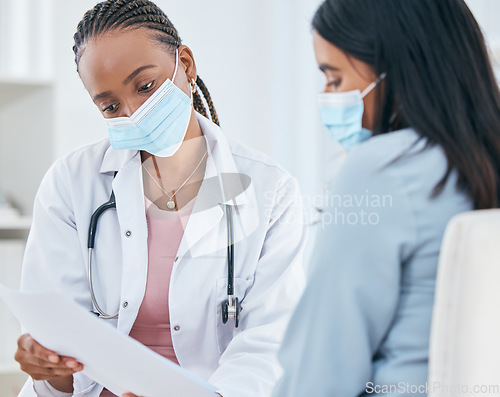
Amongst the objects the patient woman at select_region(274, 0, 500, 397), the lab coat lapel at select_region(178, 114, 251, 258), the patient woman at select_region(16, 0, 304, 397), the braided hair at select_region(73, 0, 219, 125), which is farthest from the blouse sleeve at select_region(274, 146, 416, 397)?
the braided hair at select_region(73, 0, 219, 125)

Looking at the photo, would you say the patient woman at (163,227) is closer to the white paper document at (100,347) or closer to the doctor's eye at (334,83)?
the white paper document at (100,347)

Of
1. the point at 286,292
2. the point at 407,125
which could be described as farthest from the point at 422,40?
the point at 286,292

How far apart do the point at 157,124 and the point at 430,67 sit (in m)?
0.59

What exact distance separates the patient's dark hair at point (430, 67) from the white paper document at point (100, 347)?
1.49 feet

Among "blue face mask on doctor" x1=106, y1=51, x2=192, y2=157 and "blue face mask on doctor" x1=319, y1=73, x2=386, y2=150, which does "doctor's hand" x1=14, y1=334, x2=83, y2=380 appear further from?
"blue face mask on doctor" x1=319, y1=73, x2=386, y2=150

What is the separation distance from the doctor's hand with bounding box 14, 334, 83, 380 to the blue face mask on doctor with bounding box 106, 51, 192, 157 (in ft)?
1.36

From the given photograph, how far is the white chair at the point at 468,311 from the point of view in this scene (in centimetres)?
58

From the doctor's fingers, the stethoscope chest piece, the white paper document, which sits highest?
the white paper document

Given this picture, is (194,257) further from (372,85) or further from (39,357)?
(372,85)

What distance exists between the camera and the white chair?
22.9 inches

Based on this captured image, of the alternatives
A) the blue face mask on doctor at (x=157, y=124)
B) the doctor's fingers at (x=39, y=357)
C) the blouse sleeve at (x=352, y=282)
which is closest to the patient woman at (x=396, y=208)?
the blouse sleeve at (x=352, y=282)

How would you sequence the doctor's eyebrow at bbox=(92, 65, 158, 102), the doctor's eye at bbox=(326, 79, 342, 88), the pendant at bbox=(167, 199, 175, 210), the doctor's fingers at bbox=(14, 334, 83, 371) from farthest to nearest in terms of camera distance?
the pendant at bbox=(167, 199, 175, 210) → the doctor's eyebrow at bbox=(92, 65, 158, 102) → the doctor's fingers at bbox=(14, 334, 83, 371) → the doctor's eye at bbox=(326, 79, 342, 88)

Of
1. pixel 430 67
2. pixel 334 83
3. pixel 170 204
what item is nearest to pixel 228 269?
pixel 170 204

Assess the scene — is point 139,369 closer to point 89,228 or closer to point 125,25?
point 89,228
